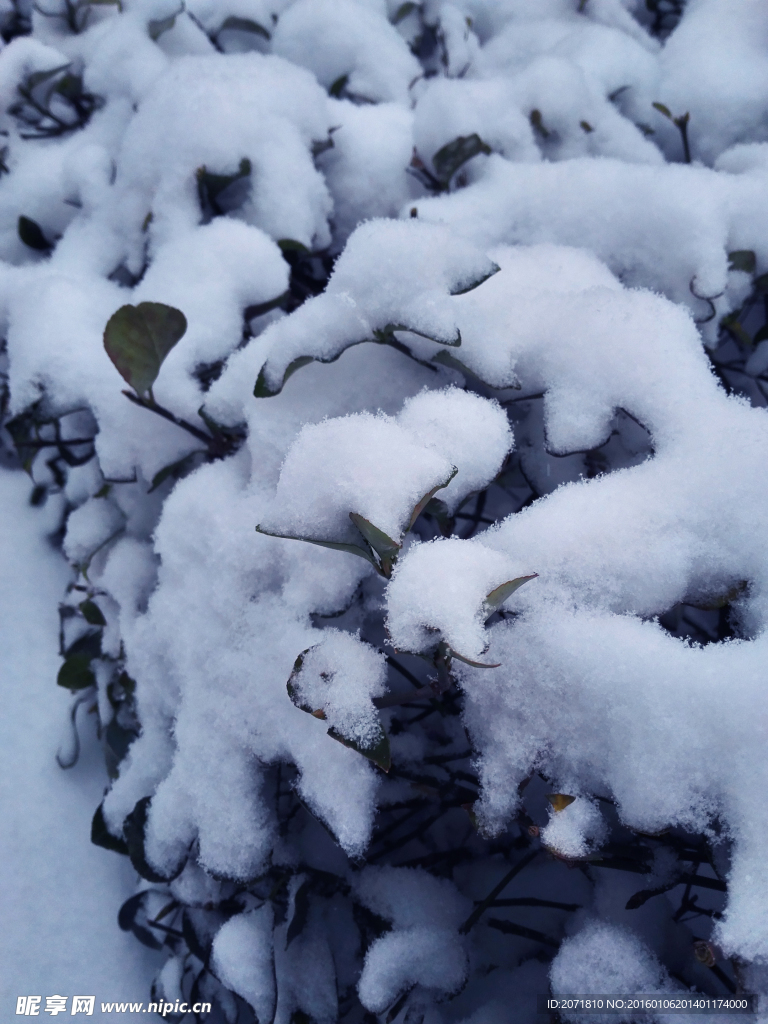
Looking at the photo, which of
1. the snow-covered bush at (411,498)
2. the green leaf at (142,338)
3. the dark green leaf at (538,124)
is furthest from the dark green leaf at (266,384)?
the dark green leaf at (538,124)

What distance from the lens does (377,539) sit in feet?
1.53

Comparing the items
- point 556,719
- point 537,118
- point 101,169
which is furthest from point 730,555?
point 101,169

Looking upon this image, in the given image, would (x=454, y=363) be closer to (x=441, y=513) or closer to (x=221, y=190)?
(x=441, y=513)

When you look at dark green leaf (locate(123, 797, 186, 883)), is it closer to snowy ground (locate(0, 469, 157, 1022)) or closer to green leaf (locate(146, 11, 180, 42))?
snowy ground (locate(0, 469, 157, 1022))

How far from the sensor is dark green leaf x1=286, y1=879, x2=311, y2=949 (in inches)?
25.2

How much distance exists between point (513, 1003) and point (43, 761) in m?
0.66

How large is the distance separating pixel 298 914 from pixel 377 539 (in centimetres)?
41

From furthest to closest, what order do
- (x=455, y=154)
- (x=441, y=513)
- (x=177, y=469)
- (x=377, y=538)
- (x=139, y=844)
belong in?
(x=455, y=154) < (x=177, y=469) < (x=139, y=844) < (x=441, y=513) < (x=377, y=538)

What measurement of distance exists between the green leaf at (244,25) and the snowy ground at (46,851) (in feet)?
3.00

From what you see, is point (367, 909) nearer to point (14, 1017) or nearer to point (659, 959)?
point (659, 959)

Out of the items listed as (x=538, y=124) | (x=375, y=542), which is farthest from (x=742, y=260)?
(x=375, y=542)

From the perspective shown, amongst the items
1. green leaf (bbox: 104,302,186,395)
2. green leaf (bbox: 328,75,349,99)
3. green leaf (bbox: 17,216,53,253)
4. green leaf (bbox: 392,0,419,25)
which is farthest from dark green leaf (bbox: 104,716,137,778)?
green leaf (bbox: 392,0,419,25)

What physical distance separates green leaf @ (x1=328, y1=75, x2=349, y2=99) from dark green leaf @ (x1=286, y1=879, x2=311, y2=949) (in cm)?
110

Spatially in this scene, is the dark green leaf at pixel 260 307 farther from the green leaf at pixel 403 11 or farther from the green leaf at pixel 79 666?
the green leaf at pixel 403 11
